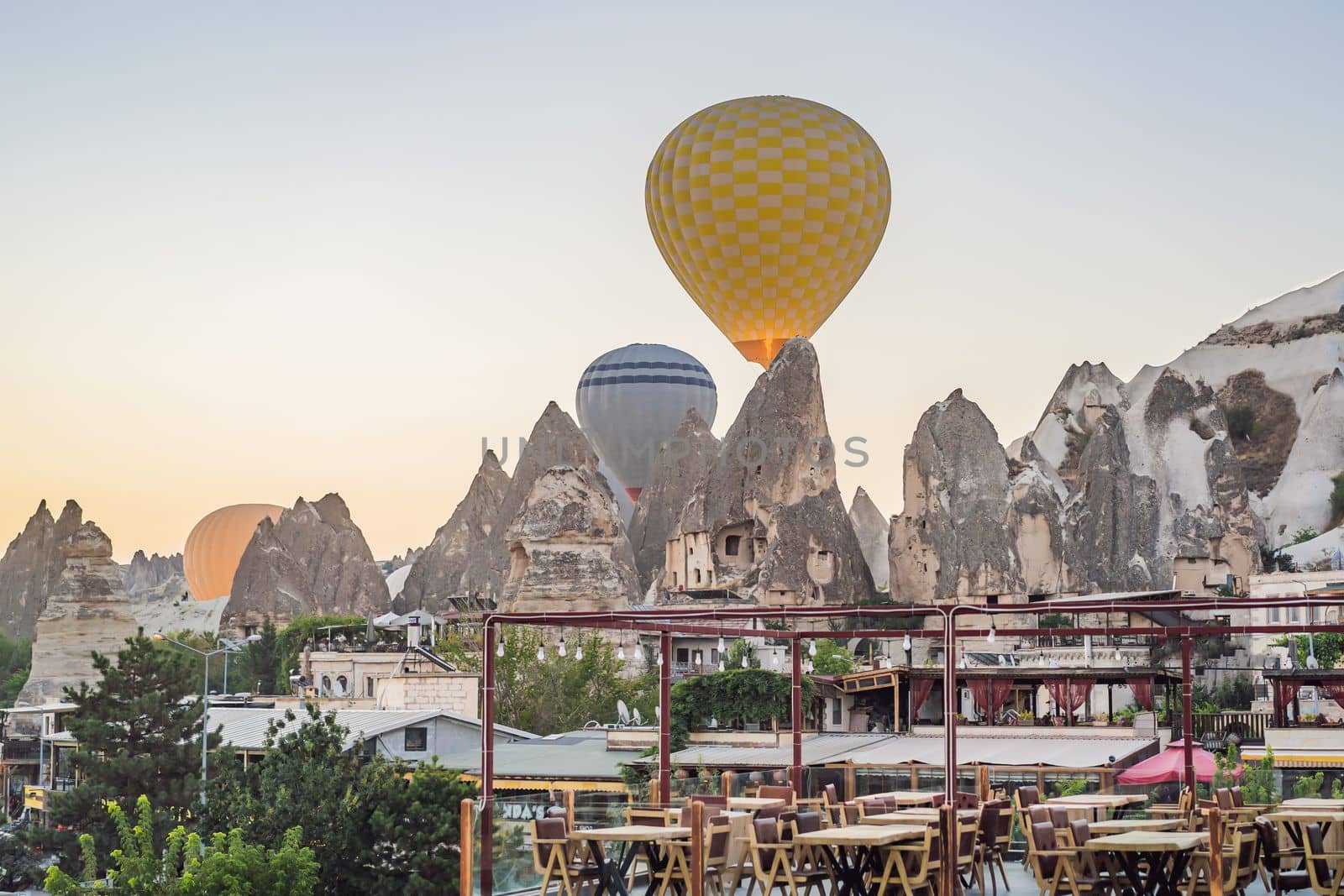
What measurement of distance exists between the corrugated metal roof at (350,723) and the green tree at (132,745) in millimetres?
1569

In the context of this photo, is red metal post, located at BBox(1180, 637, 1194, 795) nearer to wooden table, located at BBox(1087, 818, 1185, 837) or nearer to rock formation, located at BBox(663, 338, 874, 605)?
wooden table, located at BBox(1087, 818, 1185, 837)

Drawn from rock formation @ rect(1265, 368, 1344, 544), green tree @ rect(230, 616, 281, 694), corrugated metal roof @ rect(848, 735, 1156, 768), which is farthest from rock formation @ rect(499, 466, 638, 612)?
corrugated metal roof @ rect(848, 735, 1156, 768)

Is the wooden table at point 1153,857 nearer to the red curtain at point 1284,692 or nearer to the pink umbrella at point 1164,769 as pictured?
the pink umbrella at point 1164,769

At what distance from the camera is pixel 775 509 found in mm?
92938

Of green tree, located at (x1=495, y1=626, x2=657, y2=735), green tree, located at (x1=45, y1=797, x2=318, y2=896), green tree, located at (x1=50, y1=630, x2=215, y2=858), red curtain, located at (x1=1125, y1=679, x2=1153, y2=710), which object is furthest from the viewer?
green tree, located at (x1=495, y1=626, x2=657, y2=735)

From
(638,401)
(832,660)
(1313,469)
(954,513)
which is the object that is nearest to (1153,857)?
(832,660)

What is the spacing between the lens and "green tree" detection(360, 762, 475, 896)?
2773cm

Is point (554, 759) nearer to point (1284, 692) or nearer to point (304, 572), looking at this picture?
point (1284, 692)

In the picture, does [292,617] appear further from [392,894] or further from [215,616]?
[392,894]

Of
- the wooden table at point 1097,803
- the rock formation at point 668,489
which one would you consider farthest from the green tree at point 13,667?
the wooden table at point 1097,803

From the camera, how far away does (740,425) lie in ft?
317

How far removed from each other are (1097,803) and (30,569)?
155687 mm

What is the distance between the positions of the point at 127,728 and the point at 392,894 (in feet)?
62.6

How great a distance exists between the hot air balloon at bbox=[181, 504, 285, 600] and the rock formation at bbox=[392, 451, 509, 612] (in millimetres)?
20661
